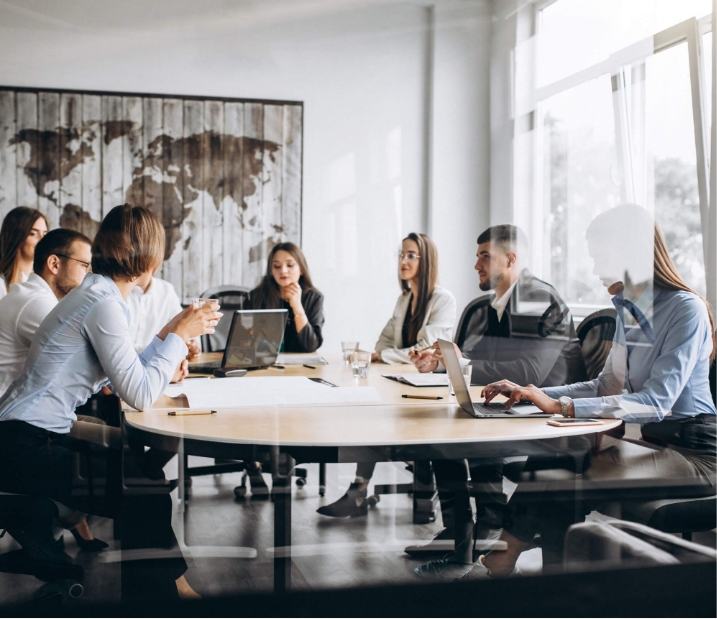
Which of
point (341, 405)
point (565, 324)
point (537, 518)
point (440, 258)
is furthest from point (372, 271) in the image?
point (537, 518)

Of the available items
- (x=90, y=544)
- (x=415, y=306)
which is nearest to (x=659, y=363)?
(x=415, y=306)

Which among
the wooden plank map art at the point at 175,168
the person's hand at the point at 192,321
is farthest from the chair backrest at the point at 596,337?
the person's hand at the point at 192,321

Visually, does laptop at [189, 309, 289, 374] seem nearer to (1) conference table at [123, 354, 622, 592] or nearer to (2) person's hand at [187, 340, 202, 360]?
(2) person's hand at [187, 340, 202, 360]

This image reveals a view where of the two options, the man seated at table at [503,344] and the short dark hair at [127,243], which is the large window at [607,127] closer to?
the man seated at table at [503,344]

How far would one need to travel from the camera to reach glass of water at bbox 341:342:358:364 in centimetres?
213

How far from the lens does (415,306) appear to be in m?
2.00

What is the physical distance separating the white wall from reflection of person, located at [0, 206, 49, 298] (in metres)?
0.33

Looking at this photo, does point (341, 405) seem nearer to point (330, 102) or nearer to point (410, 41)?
point (330, 102)

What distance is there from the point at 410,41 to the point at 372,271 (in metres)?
0.60

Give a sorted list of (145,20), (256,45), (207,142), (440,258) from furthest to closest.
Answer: (207,142)
(440,258)
(256,45)
(145,20)

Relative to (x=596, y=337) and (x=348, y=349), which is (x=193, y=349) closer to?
(x=348, y=349)

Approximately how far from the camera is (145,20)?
1.53 meters

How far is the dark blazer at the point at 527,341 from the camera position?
69.1 inches

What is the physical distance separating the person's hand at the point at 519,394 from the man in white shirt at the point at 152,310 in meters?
0.89
